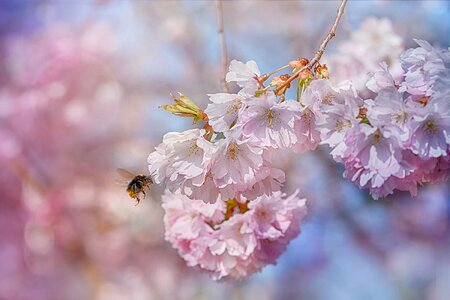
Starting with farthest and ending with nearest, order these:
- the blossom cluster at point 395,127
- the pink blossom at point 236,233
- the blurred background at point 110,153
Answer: the blurred background at point 110,153
the pink blossom at point 236,233
the blossom cluster at point 395,127

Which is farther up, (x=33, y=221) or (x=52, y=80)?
(x=52, y=80)

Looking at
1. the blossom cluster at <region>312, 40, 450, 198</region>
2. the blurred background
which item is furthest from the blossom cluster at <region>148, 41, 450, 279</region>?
the blurred background

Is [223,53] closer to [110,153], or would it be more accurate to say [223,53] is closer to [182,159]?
[182,159]

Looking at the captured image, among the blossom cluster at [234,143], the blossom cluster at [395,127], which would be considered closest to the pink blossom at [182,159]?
the blossom cluster at [234,143]

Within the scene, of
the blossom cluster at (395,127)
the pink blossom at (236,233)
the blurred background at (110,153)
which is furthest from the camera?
the blurred background at (110,153)

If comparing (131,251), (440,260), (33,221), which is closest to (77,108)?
(33,221)

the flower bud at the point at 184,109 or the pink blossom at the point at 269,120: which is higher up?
the flower bud at the point at 184,109

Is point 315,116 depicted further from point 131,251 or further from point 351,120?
point 131,251

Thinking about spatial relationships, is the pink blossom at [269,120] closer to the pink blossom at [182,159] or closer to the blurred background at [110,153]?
the pink blossom at [182,159]
